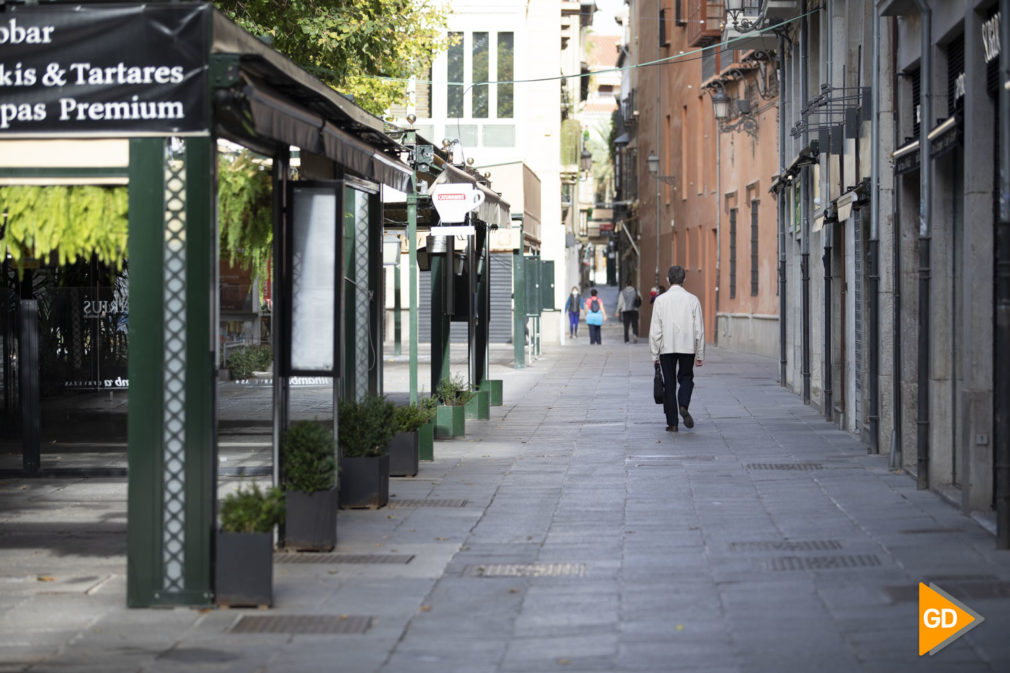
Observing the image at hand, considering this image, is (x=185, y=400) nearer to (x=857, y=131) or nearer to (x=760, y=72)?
(x=857, y=131)

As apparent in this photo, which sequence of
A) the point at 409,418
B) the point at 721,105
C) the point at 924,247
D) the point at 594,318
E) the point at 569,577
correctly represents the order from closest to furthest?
1. the point at 569,577
2. the point at 924,247
3. the point at 409,418
4. the point at 721,105
5. the point at 594,318

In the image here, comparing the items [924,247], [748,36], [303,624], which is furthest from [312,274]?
[748,36]

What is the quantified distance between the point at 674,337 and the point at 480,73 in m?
25.5

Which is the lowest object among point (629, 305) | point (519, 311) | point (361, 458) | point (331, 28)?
point (361, 458)

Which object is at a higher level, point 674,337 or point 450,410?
point 674,337

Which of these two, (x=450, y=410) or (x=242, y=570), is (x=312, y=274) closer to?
(x=242, y=570)

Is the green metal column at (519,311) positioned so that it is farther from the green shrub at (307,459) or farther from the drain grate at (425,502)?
the green shrub at (307,459)

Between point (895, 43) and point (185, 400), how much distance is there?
8637 mm

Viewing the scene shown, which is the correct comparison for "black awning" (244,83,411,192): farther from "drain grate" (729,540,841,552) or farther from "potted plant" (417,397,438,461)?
"drain grate" (729,540,841,552)

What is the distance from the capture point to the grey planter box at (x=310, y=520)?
9.25 metres

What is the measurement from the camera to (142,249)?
25.2 feet

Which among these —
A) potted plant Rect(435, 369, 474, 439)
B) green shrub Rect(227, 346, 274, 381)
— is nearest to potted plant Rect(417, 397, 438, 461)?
potted plant Rect(435, 369, 474, 439)

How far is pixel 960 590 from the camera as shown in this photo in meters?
7.84

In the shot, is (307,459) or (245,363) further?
(245,363)
